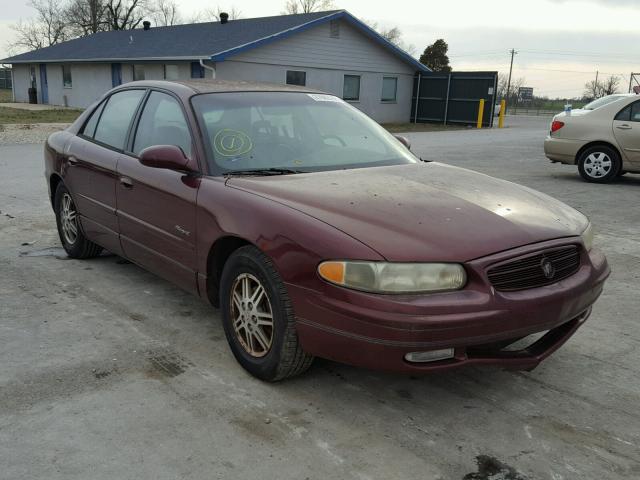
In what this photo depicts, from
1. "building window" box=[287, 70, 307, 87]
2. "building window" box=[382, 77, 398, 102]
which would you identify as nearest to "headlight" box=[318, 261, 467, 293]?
"building window" box=[287, 70, 307, 87]

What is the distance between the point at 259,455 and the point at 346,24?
2659cm

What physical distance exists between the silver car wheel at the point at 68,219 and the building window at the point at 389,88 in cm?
2556

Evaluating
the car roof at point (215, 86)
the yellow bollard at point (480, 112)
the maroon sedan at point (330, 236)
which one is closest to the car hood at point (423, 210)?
the maroon sedan at point (330, 236)

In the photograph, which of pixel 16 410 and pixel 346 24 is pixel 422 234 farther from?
pixel 346 24

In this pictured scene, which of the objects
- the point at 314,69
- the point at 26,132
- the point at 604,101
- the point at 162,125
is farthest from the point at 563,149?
the point at 314,69

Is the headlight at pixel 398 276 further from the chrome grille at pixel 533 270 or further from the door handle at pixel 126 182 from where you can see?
the door handle at pixel 126 182

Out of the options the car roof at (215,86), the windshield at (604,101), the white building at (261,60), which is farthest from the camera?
the white building at (261,60)

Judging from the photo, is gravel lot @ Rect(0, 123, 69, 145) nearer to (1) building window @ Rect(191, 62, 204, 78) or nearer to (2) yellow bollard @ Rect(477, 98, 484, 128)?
(1) building window @ Rect(191, 62, 204, 78)

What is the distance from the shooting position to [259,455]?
2.65 meters

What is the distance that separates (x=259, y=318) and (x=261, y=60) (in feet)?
74.7

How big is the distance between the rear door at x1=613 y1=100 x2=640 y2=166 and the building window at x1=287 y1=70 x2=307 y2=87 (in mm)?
17087

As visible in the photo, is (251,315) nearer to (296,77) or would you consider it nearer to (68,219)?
(68,219)

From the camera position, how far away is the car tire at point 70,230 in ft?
17.6

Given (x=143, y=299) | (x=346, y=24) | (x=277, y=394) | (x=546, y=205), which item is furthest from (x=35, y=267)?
(x=346, y=24)
